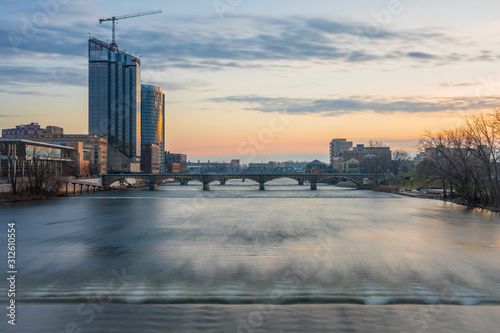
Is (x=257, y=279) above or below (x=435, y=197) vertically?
above

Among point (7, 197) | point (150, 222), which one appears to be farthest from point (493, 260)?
point (7, 197)

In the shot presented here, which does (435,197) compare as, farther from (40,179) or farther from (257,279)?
(40,179)

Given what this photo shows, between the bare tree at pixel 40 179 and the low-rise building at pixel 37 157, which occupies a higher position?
the low-rise building at pixel 37 157

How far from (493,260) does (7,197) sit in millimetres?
69187

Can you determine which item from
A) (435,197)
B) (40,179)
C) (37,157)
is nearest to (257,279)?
(435,197)

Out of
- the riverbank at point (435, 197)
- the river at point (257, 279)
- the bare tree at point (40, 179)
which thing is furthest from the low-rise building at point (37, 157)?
the riverbank at point (435, 197)

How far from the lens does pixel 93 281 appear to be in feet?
61.4

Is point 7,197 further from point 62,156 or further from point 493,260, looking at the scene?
point 493,260

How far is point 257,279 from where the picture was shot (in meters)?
19.0

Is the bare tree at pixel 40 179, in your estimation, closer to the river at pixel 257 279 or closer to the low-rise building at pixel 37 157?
the low-rise building at pixel 37 157

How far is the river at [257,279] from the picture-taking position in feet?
44.8

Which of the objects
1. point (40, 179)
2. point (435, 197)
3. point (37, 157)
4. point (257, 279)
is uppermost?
point (37, 157)

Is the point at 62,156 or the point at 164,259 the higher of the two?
the point at 62,156

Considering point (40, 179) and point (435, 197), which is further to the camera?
point (435, 197)
